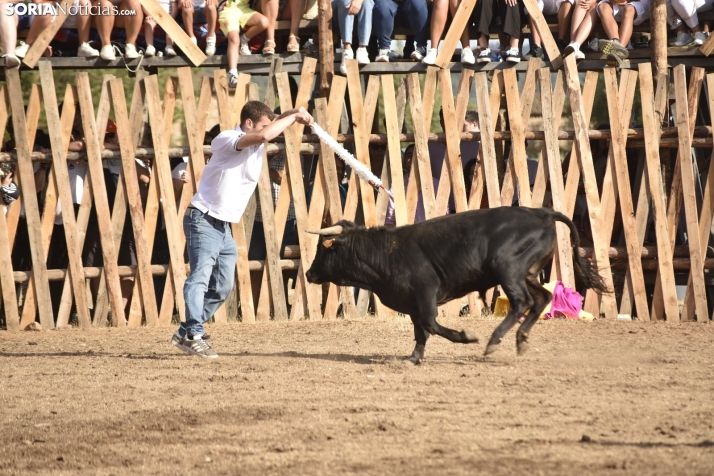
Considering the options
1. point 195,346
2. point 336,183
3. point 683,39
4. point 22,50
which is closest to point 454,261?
point 195,346

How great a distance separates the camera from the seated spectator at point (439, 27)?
1015 cm

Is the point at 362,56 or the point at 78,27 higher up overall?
the point at 78,27

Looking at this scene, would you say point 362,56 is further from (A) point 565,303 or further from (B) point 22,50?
(B) point 22,50

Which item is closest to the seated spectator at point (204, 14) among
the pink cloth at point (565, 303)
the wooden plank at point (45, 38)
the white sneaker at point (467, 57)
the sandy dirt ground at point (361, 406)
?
the wooden plank at point (45, 38)

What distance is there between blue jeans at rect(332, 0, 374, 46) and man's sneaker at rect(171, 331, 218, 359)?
4016 millimetres

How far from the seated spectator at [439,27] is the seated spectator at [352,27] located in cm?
65

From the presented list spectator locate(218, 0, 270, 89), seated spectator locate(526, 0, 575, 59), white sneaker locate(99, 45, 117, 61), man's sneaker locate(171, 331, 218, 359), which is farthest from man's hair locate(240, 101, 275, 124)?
seated spectator locate(526, 0, 575, 59)

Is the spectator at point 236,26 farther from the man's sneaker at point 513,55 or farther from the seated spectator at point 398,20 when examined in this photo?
the man's sneaker at point 513,55

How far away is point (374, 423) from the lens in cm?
526

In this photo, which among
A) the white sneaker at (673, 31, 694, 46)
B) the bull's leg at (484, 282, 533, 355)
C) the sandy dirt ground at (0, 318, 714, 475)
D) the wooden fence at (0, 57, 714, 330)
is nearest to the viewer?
the sandy dirt ground at (0, 318, 714, 475)

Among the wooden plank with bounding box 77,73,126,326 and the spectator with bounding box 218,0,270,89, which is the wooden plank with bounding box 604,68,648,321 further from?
the wooden plank with bounding box 77,73,126,326

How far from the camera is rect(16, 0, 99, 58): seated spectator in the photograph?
9.89 m

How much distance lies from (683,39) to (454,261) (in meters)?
5.03

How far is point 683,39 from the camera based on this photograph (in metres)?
10.6
